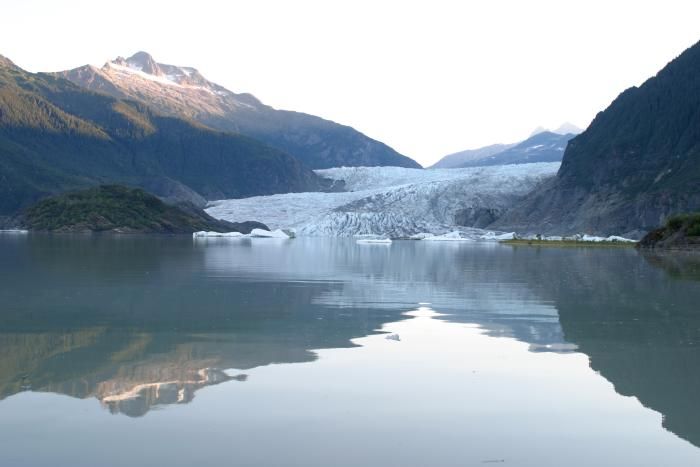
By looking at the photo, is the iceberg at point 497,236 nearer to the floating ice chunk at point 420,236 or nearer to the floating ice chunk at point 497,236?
the floating ice chunk at point 497,236

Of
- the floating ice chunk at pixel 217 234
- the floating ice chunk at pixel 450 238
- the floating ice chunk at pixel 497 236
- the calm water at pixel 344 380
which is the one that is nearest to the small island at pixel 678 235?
the floating ice chunk at pixel 497 236

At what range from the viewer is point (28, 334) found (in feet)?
38.7

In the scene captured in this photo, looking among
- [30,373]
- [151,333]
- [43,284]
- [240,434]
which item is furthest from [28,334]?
[43,284]

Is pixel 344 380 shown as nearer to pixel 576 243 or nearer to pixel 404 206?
pixel 576 243

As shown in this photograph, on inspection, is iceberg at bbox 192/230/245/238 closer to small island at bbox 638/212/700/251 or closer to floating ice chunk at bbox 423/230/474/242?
floating ice chunk at bbox 423/230/474/242

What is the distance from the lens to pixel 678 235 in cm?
5762

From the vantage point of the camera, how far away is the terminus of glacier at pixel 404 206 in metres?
101

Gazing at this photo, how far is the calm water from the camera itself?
6.52 metres

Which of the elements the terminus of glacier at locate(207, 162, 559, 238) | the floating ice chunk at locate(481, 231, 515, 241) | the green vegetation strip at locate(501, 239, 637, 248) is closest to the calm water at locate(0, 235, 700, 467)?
the green vegetation strip at locate(501, 239, 637, 248)

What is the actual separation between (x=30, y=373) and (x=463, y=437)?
4.93 meters

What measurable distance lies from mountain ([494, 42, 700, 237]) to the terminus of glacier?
5.62 m

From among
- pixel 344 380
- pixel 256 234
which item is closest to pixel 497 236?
pixel 256 234

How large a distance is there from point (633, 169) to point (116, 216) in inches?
2566

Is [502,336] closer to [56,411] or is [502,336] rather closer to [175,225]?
[56,411]
